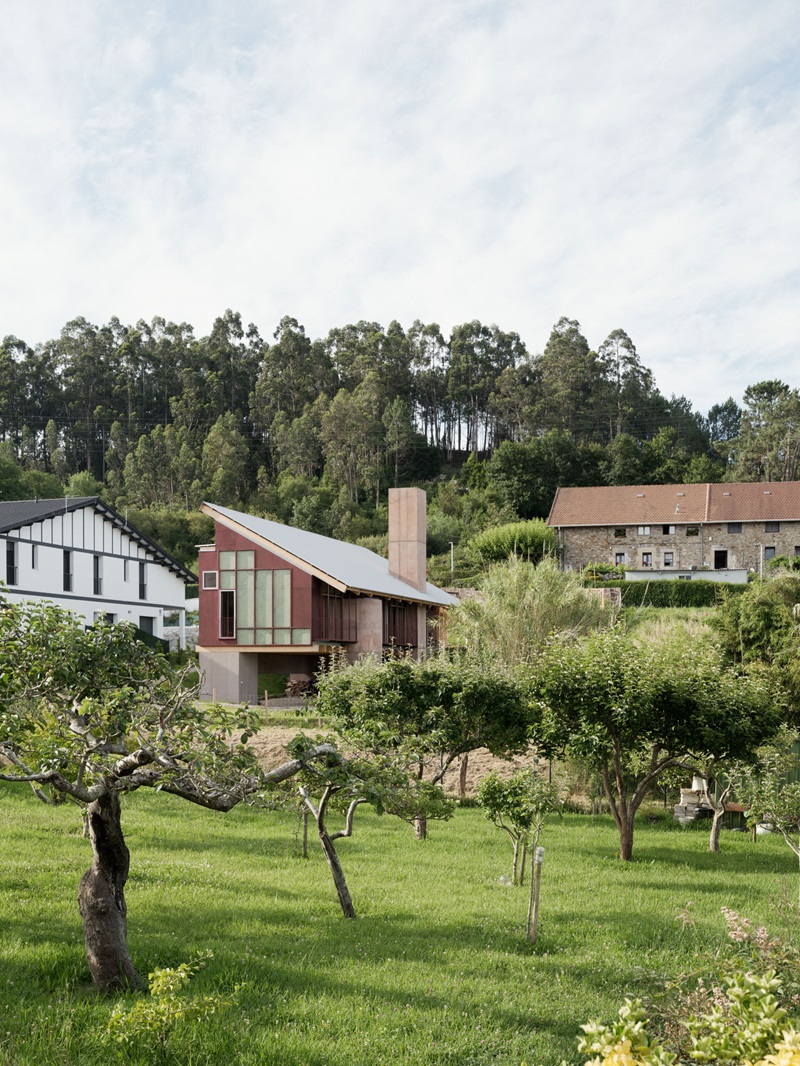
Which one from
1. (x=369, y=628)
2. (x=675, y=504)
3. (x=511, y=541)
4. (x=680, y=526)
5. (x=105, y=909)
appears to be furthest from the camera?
(x=675, y=504)

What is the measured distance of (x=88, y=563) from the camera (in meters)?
38.9

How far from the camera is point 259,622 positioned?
103 ft

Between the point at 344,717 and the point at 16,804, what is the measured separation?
6.04 m

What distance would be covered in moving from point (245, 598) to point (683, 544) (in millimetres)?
33967

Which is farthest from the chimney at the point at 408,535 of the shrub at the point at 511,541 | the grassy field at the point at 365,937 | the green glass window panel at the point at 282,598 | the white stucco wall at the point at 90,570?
the grassy field at the point at 365,937

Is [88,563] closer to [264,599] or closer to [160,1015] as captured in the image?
[264,599]

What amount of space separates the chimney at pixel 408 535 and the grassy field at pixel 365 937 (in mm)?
22063

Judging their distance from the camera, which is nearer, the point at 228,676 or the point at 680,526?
the point at 228,676

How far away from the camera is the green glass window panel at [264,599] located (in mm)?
31281

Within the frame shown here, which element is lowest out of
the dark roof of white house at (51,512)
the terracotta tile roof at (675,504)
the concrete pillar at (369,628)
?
the concrete pillar at (369,628)

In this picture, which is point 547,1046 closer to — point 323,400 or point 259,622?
point 259,622

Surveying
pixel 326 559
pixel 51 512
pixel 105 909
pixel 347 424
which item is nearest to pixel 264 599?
pixel 326 559

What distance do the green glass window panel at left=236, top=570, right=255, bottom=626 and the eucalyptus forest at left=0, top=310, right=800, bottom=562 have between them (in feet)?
92.1

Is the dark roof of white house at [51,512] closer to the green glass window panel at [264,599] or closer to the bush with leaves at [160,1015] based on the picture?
the green glass window panel at [264,599]
